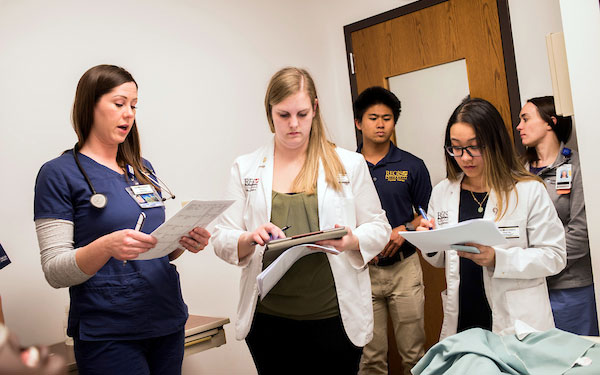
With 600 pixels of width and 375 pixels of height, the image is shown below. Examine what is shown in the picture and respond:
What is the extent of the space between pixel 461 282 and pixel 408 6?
213 centimetres

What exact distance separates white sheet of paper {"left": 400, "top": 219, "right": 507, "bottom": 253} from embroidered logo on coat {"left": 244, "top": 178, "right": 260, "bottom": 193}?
548mm

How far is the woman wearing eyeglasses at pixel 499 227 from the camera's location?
6.34 feet

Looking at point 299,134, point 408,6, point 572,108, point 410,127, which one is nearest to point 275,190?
point 299,134

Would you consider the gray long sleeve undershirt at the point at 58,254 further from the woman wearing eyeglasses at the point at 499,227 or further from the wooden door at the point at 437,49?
the wooden door at the point at 437,49

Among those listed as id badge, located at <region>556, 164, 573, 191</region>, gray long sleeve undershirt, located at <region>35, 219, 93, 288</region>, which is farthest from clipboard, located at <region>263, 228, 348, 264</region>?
id badge, located at <region>556, 164, 573, 191</region>

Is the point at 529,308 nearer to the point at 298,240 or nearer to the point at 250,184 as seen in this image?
the point at 298,240

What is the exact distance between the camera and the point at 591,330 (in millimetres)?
2420

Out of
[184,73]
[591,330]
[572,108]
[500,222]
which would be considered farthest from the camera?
[184,73]

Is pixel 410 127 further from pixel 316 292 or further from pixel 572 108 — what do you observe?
pixel 316 292

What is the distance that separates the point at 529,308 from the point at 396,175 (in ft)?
4.02

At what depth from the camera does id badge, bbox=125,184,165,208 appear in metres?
1.75

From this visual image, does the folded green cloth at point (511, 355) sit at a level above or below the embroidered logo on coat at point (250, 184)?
below

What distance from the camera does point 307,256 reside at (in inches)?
74.4

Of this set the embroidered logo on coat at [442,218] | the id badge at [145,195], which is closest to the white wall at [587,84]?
the embroidered logo on coat at [442,218]
